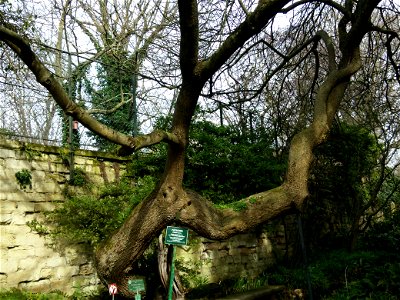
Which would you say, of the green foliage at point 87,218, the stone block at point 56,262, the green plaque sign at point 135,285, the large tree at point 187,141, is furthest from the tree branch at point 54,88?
the stone block at point 56,262

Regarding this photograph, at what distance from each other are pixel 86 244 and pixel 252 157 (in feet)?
11.4

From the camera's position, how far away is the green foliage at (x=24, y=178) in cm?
541

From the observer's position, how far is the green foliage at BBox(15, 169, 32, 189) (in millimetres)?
5410

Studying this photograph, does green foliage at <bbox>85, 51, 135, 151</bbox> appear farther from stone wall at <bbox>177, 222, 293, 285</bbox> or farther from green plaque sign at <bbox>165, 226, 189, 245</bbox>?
green plaque sign at <bbox>165, 226, 189, 245</bbox>

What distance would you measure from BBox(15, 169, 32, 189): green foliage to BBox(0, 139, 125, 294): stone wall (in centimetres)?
4

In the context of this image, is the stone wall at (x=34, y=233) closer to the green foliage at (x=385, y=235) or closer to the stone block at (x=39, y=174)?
the stone block at (x=39, y=174)

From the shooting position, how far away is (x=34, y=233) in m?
5.38

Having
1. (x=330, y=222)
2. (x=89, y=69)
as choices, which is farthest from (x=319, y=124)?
(x=330, y=222)

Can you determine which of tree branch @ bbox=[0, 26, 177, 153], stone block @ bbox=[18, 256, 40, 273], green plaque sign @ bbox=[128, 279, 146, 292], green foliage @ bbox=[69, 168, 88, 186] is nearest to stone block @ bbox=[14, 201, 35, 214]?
stone block @ bbox=[18, 256, 40, 273]

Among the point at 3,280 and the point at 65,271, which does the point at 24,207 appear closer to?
the point at 3,280

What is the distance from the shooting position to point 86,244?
5.80 meters

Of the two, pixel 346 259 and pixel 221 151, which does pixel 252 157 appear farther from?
pixel 346 259

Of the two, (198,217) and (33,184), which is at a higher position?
(33,184)

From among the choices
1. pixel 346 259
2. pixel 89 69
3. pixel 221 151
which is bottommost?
pixel 346 259
